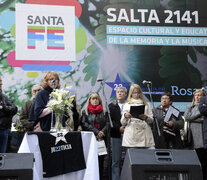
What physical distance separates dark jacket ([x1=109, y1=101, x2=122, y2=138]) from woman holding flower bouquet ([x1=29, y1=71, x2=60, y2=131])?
49.9 inches

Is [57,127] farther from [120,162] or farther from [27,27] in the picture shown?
[27,27]

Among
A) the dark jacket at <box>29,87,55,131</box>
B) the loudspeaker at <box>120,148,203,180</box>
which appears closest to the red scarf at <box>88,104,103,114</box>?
the dark jacket at <box>29,87,55,131</box>

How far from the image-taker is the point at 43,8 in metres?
5.28

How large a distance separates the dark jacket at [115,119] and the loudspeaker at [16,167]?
2.41 m

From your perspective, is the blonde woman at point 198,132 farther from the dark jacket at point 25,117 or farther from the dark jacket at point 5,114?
the dark jacket at point 5,114

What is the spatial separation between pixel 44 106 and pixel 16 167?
1.39 meters

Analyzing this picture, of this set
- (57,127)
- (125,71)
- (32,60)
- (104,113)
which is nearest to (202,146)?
(104,113)

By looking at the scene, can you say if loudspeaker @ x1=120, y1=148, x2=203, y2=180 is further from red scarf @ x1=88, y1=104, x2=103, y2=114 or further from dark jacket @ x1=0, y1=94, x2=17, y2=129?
dark jacket @ x1=0, y1=94, x2=17, y2=129

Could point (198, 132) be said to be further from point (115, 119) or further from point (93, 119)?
point (93, 119)

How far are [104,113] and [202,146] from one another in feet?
4.65

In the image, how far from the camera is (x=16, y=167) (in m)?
1.77

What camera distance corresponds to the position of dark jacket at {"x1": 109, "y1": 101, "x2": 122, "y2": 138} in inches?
165

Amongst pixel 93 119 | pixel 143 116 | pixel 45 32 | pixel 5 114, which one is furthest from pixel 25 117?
pixel 143 116

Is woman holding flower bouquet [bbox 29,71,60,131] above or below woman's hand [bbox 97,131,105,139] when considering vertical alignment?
above
